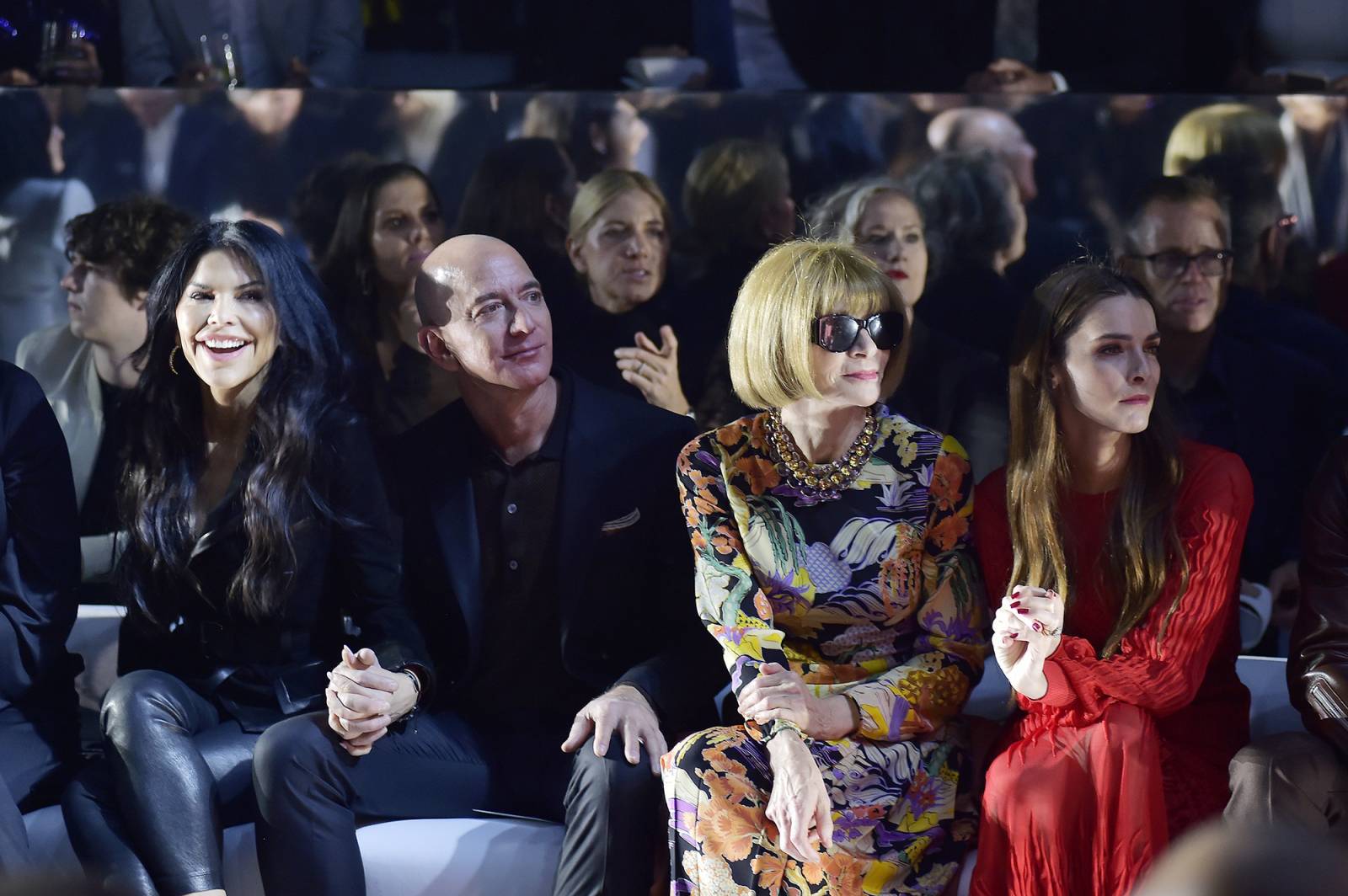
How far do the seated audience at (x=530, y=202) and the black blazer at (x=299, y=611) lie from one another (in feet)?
2.30

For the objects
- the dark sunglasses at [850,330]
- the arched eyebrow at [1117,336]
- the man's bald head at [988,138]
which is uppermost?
the man's bald head at [988,138]

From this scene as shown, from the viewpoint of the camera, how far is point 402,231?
3527mm

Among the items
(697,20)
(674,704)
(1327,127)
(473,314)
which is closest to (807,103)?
(697,20)

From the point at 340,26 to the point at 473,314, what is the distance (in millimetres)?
986

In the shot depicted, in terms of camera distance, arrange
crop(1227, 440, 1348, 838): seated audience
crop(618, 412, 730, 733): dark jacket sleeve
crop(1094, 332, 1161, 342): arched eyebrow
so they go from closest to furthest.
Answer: crop(1227, 440, 1348, 838): seated audience
crop(1094, 332, 1161, 342): arched eyebrow
crop(618, 412, 730, 733): dark jacket sleeve

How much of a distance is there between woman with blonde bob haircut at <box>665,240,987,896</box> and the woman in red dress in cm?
12

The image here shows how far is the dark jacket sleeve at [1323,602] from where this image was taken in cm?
262

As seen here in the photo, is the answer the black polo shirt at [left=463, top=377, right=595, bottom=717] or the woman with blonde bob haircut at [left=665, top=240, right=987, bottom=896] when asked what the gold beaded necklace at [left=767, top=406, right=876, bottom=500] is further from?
the black polo shirt at [left=463, top=377, right=595, bottom=717]

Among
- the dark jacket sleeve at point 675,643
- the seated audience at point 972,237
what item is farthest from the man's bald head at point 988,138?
the dark jacket sleeve at point 675,643

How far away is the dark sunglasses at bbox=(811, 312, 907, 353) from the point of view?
2770 millimetres

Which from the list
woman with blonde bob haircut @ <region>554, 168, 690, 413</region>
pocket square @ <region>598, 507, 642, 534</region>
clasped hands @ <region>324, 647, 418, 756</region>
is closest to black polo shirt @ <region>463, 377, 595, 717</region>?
pocket square @ <region>598, 507, 642, 534</region>

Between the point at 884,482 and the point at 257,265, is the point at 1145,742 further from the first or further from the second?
the point at 257,265

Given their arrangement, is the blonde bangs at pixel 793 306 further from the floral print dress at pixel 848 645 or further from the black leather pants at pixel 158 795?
the black leather pants at pixel 158 795

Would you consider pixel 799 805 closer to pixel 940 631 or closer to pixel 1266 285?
pixel 940 631
